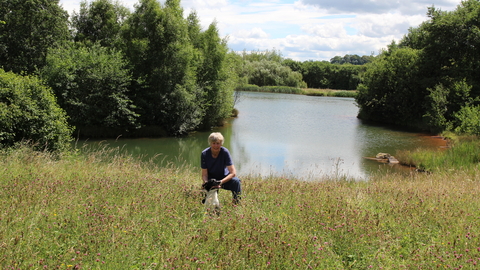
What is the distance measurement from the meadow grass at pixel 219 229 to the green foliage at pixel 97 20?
2855 centimetres

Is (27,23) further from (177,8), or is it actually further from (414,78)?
(414,78)

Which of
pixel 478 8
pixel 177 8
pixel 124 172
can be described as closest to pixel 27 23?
pixel 177 8

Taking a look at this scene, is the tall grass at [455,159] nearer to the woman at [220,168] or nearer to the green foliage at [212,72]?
the woman at [220,168]

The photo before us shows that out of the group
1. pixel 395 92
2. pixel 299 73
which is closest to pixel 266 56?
pixel 299 73

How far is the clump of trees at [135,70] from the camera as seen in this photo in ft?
75.4

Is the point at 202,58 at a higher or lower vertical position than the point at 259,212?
higher

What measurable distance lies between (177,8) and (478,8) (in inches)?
863

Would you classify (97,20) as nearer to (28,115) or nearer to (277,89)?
(28,115)

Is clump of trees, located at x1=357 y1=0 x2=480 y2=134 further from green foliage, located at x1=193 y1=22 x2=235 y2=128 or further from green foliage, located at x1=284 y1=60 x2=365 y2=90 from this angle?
green foliage, located at x1=284 y1=60 x2=365 y2=90

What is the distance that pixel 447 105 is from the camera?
2953 cm

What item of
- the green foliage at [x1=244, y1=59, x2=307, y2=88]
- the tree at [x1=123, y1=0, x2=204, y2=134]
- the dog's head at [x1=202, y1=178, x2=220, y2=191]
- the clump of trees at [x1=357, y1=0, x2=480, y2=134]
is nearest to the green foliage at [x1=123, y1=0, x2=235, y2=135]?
the tree at [x1=123, y1=0, x2=204, y2=134]

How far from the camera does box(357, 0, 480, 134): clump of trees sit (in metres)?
28.7

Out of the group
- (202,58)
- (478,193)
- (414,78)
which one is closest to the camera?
(478,193)

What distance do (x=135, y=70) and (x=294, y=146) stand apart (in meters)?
11.5
